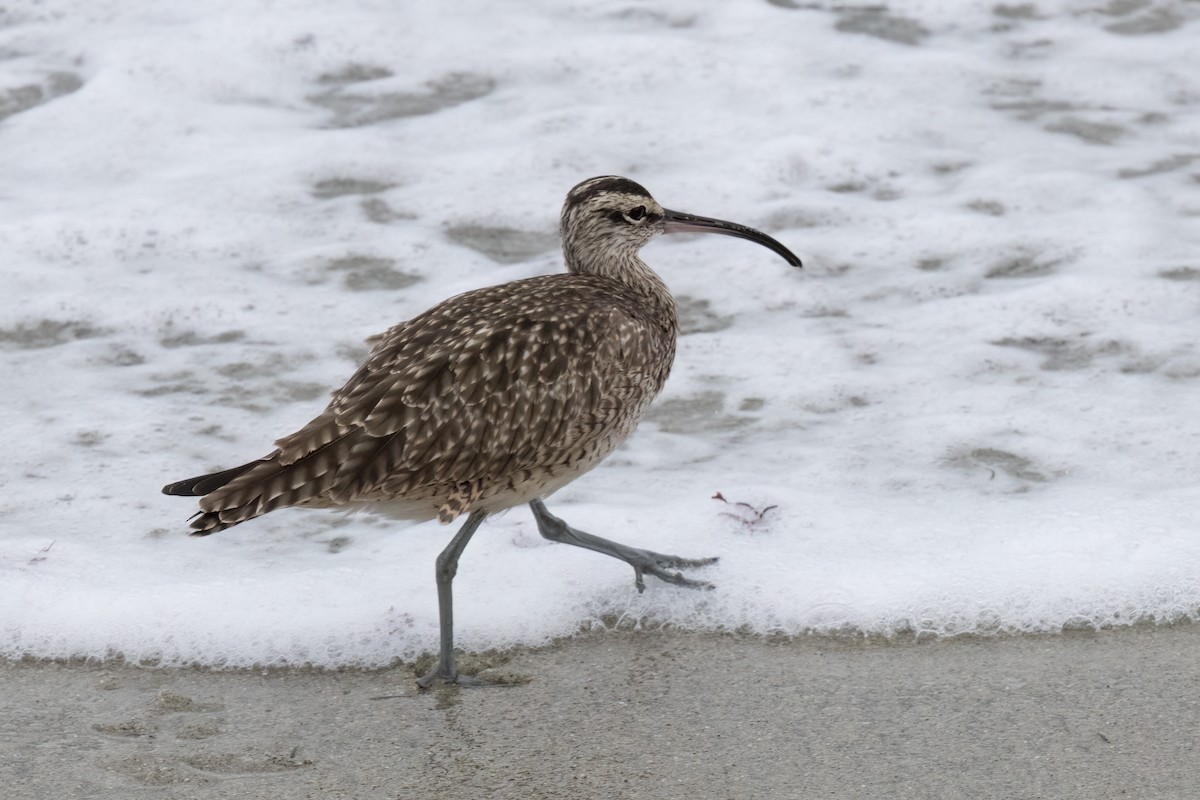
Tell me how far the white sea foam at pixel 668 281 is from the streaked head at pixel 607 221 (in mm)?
797

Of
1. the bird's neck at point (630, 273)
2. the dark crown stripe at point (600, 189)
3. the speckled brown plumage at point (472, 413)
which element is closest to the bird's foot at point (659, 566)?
the speckled brown plumage at point (472, 413)

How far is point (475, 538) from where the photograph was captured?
5125 mm

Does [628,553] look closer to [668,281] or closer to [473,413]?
[473,413]

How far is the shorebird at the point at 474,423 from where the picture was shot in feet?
13.7

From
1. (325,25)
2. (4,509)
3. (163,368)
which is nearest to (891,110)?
(325,25)

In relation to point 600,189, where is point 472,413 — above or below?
below

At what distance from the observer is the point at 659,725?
4.07 metres

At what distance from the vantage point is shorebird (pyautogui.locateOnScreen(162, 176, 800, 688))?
13.7 ft

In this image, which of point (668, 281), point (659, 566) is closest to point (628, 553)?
point (659, 566)

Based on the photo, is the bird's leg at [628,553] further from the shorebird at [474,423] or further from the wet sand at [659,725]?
the wet sand at [659,725]

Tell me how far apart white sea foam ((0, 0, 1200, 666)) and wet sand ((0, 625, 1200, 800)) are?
146 millimetres

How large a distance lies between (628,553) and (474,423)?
667 millimetres

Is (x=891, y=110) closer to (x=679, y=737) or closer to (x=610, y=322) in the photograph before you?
(x=610, y=322)

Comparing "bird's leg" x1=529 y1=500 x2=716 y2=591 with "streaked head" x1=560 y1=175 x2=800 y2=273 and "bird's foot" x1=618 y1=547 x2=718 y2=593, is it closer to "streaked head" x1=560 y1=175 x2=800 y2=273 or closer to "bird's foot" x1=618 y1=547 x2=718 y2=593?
"bird's foot" x1=618 y1=547 x2=718 y2=593
